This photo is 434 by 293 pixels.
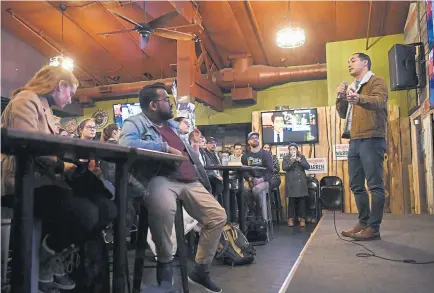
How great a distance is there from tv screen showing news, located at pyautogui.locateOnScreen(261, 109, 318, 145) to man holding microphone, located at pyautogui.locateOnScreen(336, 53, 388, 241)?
405 cm

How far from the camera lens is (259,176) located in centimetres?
505

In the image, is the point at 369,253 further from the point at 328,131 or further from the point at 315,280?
the point at 328,131

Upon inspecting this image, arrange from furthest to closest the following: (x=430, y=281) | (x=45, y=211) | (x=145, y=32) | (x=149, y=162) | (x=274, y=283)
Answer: (x=145, y=32) → (x=274, y=283) → (x=149, y=162) → (x=430, y=281) → (x=45, y=211)

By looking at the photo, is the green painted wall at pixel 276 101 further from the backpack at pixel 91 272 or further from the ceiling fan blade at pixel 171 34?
the backpack at pixel 91 272

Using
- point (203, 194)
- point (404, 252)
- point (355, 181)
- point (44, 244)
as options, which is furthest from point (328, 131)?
point (44, 244)

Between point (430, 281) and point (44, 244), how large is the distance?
172cm

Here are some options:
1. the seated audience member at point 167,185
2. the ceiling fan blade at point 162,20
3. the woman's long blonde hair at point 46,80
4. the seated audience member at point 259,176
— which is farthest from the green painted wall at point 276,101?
the woman's long blonde hair at point 46,80

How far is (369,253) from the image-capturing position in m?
2.34

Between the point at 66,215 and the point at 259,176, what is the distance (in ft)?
12.5

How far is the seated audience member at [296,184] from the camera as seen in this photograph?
6.12m

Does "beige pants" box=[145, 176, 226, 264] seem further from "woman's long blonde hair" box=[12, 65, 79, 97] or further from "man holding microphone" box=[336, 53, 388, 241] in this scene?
"man holding microphone" box=[336, 53, 388, 241]

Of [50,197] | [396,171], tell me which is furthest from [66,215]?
[396,171]

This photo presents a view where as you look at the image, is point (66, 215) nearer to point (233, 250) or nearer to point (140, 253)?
point (140, 253)

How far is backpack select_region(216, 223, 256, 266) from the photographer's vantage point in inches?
122
